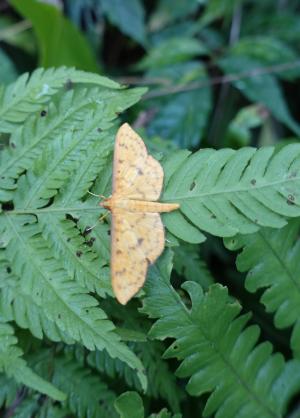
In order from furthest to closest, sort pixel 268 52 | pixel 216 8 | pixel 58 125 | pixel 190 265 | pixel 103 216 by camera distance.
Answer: pixel 216 8 < pixel 268 52 < pixel 190 265 < pixel 58 125 < pixel 103 216

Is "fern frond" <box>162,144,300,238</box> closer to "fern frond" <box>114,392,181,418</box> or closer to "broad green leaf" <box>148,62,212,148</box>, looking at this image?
"fern frond" <box>114,392,181,418</box>

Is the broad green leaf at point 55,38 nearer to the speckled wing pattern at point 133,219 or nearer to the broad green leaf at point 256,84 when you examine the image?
the broad green leaf at point 256,84

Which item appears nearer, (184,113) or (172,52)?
(184,113)

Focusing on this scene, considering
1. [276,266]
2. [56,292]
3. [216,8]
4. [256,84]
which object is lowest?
[56,292]

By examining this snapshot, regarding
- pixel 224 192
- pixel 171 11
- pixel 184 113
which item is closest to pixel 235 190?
pixel 224 192

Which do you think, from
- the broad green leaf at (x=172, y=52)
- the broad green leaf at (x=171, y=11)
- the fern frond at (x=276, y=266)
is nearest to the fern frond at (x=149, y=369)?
the fern frond at (x=276, y=266)

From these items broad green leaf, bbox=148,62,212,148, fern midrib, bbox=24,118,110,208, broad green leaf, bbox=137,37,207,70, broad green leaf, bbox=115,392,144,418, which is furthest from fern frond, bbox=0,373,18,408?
broad green leaf, bbox=137,37,207,70

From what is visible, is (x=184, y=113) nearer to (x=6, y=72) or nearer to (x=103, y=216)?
(x=6, y=72)
